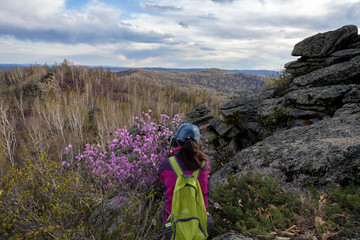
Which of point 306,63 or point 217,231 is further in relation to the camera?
point 306,63

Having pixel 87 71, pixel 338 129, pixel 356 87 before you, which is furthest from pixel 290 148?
pixel 87 71

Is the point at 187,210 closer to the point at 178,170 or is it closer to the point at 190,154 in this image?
the point at 178,170

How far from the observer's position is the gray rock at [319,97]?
636cm

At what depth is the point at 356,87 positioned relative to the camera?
6203 mm

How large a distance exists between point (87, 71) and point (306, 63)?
246 ft

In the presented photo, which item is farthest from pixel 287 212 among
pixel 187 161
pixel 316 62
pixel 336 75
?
pixel 316 62

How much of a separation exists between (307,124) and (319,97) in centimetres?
100

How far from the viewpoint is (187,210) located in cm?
265

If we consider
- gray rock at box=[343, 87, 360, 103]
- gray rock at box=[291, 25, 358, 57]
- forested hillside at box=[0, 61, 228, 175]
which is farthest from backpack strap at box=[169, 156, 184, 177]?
forested hillside at box=[0, 61, 228, 175]

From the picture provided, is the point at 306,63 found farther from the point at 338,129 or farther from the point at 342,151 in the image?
the point at 342,151

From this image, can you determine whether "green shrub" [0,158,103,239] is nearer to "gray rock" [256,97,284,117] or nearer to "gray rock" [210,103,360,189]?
"gray rock" [210,103,360,189]

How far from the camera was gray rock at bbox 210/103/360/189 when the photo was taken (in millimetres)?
3574

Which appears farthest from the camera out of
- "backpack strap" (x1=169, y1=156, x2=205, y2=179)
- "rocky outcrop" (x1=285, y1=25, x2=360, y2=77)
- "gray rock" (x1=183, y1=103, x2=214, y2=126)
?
"gray rock" (x1=183, y1=103, x2=214, y2=126)

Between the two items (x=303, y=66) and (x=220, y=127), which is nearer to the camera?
(x=303, y=66)
